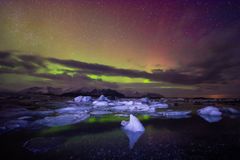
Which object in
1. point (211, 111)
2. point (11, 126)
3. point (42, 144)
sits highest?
point (211, 111)

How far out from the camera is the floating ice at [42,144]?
244 inches

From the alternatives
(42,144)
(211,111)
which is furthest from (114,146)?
(211,111)

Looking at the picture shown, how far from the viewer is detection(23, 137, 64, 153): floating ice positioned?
6.19m

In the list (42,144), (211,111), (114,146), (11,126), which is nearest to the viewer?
(42,144)

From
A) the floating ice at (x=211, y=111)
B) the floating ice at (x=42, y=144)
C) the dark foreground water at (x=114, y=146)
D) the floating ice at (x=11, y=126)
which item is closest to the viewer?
the dark foreground water at (x=114, y=146)

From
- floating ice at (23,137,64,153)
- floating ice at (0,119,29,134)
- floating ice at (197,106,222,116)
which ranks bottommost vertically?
floating ice at (23,137,64,153)

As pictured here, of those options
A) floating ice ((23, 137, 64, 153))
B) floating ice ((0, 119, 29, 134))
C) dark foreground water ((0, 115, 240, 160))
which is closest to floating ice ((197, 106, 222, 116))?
dark foreground water ((0, 115, 240, 160))

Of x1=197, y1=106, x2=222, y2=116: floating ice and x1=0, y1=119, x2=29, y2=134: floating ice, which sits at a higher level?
x1=197, y1=106, x2=222, y2=116: floating ice

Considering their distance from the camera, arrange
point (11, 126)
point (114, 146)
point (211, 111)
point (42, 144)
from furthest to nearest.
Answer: point (211, 111) < point (11, 126) < point (114, 146) < point (42, 144)

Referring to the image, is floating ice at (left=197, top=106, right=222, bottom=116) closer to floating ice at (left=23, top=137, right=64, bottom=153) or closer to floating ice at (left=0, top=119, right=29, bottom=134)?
floating ice at (left=23, top=137, right=64, bottom=153)

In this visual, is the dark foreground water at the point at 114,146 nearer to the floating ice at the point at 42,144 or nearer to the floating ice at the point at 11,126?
the floating ice at the point at 42,144

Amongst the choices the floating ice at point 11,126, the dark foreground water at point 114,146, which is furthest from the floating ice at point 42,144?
the floating ice at point 11,126

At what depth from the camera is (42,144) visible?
6711 mm

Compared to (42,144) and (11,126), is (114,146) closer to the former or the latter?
(42,144)
